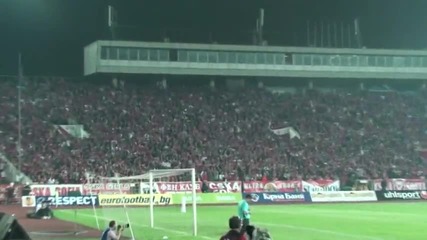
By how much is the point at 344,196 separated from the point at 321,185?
10.4ft

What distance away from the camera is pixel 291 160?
57.6m

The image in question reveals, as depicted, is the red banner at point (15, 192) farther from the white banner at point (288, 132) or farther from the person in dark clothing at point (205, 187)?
the white banner at point (288, 132)

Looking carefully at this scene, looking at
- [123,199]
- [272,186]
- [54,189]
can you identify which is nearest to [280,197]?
[272,186]

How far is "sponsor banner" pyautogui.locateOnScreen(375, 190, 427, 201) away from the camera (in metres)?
50.9

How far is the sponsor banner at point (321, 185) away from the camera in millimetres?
51656

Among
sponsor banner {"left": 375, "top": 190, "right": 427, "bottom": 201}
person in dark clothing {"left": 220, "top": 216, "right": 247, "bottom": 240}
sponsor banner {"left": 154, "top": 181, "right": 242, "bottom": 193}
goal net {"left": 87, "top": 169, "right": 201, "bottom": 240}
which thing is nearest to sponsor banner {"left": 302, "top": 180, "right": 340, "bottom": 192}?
sponsor banner {"left": 375, "top": 190, "right": 427, "bottom": 201}

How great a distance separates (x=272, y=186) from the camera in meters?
51.1

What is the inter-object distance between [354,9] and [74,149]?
33090mm

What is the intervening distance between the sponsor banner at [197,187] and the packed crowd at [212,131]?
1.79 meters

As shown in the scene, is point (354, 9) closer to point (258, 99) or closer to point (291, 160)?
point (258, 99)

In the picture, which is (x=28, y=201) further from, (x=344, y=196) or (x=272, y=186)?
(x=344, y=196)

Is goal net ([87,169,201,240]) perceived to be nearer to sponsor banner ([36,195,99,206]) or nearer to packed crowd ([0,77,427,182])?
sponsor banner ([36,195,99,206])

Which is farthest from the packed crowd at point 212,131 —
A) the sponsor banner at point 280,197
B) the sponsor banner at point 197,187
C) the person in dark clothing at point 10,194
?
the person in dark clothing at point 10,194

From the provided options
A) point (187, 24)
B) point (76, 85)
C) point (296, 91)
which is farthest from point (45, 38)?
point (296, 91)
